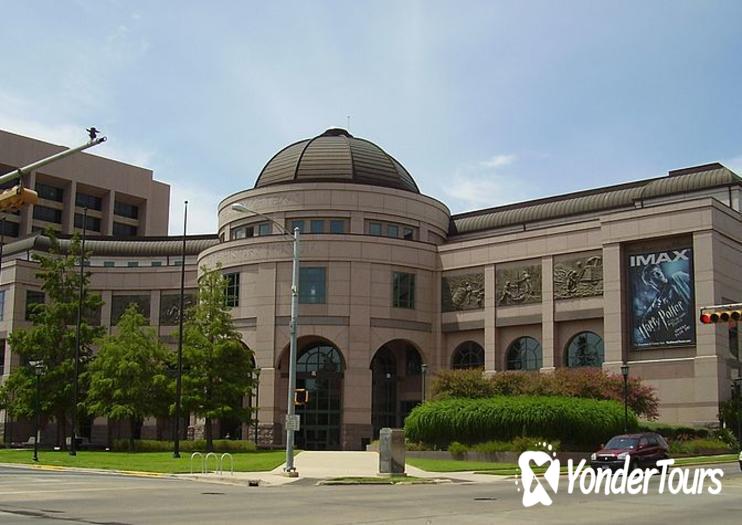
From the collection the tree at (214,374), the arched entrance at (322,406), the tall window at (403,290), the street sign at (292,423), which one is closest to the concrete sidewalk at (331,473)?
the street sign at (292,423)

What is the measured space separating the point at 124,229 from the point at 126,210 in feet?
10.7

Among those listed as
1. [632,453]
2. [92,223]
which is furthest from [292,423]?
[92,223]

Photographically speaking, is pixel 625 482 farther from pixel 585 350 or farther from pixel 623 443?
pixel 585 350

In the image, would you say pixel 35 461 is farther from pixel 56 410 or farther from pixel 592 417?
pixel 592 417

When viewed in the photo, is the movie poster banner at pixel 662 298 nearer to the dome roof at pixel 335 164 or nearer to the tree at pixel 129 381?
the dome roof at pixel 335 164

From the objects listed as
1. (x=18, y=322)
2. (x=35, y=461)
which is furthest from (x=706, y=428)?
(x=18, y=322)

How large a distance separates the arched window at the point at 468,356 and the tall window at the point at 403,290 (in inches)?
197

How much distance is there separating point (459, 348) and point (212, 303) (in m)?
20.7

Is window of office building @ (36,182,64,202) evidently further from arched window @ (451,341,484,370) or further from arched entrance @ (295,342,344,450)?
arched window @ (451,341,484,370)

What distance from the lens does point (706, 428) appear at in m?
58.0

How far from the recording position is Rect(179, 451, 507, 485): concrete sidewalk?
35000 mm

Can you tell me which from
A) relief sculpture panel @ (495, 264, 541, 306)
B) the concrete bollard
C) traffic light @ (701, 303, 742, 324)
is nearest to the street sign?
the concrete bollard

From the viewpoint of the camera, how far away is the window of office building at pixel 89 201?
13631cm

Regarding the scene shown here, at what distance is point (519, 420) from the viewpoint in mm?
47500
